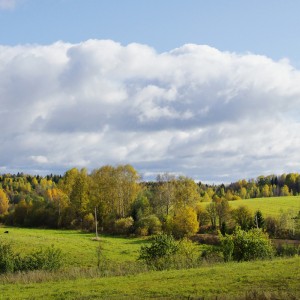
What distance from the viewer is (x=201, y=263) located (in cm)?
3403

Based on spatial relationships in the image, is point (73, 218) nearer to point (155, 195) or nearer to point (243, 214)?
point (155, 195)

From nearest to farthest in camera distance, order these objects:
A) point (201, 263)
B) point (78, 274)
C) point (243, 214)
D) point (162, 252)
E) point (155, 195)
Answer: point (78, 274)
point (201, 263)
point (162, 252)
point (243, 214)
point (155, 195)

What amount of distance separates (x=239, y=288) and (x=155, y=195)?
3169 inches

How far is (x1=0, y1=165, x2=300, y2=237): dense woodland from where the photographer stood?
80375mm

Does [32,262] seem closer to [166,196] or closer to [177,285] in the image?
[177,285]

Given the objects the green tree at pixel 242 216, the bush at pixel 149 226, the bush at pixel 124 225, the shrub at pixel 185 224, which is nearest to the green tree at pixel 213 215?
the green tree at pixel 242 216

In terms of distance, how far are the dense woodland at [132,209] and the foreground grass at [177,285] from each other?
171ft

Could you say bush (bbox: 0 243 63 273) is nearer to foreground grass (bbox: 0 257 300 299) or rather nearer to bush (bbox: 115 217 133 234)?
foreground grass (bbox: 0 257 300 299)

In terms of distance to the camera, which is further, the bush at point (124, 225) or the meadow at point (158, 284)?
the bush at point (124, 225)

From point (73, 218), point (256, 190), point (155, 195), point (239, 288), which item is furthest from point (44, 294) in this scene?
point (256, 190)

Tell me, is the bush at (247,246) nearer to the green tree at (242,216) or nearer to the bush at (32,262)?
the bush at (32,262)

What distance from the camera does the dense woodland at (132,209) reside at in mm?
80375

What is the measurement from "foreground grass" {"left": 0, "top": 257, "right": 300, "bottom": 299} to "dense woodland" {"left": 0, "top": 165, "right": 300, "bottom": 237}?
171 feet

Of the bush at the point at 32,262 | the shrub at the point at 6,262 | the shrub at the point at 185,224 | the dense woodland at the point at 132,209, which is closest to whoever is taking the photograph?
the bush at the point at 32,262
